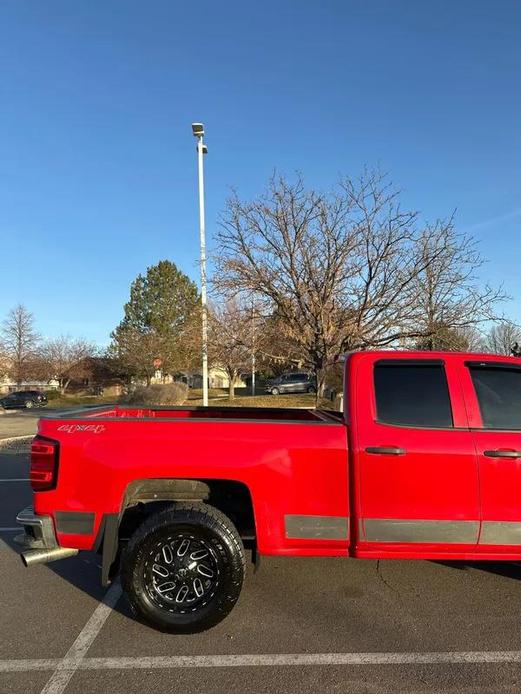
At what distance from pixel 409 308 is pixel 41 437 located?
1163 cm

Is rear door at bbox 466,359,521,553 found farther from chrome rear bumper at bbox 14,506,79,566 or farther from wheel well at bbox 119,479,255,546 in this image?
chrome rear bumper at bbox 14,506,79,566

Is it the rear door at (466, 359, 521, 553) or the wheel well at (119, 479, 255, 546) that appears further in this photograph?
the wheel well at (119, 479, 255, 546)

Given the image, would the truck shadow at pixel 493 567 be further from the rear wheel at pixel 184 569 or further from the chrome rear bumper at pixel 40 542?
the chrome rear bumper at pixel 40 542

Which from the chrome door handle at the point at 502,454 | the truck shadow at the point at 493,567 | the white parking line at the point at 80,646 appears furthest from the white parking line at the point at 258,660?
the truck shadow at the point at 493,567

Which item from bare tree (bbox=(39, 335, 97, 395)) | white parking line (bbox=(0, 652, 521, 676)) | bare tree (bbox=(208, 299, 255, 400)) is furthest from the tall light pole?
bare tree (bbox=(39, 335, 97, 395))

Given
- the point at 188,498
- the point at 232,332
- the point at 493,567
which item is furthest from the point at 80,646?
the point at 232,332


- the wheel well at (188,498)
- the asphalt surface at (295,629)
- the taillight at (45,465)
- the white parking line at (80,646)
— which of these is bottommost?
the asphalt surface at (295,629)

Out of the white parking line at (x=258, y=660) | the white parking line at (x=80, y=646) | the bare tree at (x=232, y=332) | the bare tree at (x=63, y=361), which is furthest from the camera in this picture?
the bare tree at (x=63, y=361)

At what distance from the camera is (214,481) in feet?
12.6

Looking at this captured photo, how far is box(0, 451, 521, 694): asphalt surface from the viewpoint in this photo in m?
3.06

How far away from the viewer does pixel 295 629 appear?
369 centimetres

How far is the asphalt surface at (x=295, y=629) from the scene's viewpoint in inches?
120

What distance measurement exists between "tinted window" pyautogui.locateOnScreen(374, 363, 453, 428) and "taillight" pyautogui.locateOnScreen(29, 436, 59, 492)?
2.35 metres

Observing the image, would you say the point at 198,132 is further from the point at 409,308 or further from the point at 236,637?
the point at 236,637
